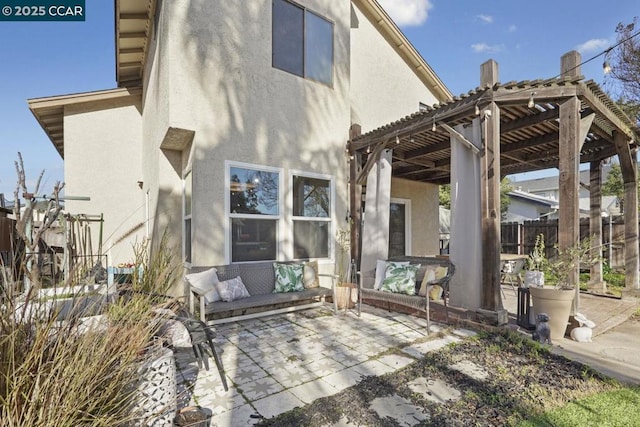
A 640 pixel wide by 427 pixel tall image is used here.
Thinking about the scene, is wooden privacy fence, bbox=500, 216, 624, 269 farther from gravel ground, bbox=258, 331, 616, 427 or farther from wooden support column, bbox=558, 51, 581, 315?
gravel ground, bbox=258, 331, 616, 427

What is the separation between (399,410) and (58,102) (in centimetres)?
907

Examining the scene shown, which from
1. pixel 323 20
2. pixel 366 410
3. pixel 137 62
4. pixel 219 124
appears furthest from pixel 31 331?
pixel 137 62

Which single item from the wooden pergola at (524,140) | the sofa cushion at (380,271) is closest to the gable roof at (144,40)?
the wooden pergola at (524,140)

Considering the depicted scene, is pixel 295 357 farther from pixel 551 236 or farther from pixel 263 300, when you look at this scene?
pixel 551 236

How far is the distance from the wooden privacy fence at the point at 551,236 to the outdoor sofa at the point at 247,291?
7428 millimetres

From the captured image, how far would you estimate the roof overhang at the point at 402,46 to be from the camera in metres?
8.77

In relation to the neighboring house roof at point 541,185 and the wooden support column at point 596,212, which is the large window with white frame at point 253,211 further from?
the neighboring house roof at point 541,185

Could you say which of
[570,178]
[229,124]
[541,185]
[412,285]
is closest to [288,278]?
[412,285]

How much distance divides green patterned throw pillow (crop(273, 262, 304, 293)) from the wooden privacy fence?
760cm

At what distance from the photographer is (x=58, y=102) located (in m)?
7.34

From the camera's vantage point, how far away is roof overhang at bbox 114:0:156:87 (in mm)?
6328

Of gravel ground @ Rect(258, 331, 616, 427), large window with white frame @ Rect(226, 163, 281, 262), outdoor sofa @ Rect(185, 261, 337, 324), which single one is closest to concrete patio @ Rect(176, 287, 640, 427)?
gravel ground @ Rect(258, 331, 616, 427)

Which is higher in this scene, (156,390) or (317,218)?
(317,218)

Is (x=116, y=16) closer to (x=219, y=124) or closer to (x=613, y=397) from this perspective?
(x=219, y=124)
